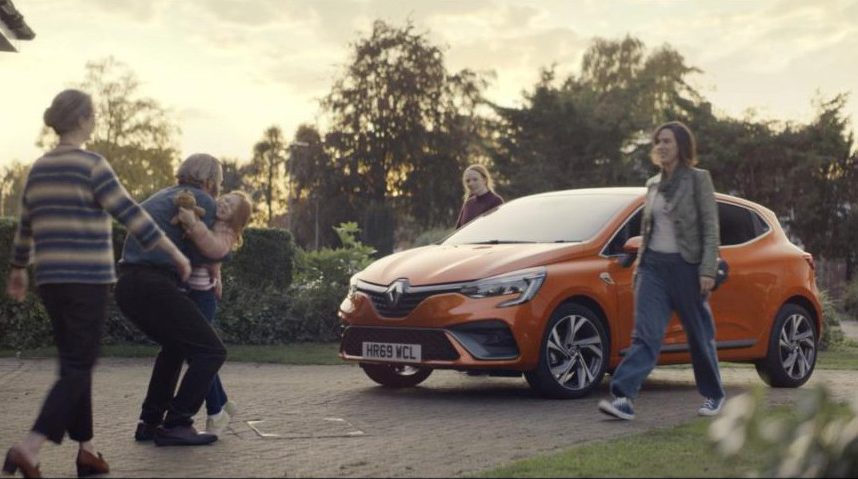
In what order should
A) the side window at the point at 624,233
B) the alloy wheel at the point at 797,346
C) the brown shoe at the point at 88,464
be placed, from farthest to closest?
1. the alloy wheel at the point at 797,346
2. the side window at the point at 624,233
3. the brown shoe at the point at 88,464

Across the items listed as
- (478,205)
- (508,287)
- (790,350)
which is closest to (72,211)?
(508,287)

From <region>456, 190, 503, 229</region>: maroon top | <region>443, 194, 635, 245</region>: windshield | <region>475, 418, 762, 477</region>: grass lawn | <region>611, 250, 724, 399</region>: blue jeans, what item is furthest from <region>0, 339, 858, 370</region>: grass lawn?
<region>475, 418, 762, 477</region>: grass lawn

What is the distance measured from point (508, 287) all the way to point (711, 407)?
1.67 meters

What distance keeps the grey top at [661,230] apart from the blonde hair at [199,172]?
2.85m

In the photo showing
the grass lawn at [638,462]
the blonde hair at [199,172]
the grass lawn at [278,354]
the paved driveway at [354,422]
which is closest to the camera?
the grass lawn at [638,462]

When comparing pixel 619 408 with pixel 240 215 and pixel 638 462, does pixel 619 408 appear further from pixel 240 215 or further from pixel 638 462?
pixel 240 215

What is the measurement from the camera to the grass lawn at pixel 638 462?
6078mm

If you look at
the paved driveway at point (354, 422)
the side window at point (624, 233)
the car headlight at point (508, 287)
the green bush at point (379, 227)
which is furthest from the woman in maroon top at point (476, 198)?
the green bush at point (379, 227)

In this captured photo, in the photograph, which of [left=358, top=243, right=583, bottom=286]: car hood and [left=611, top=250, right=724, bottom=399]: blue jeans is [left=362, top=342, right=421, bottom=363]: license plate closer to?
[left=358, top=243, right=583, bottom=286]: car hood

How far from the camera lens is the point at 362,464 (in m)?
6.66

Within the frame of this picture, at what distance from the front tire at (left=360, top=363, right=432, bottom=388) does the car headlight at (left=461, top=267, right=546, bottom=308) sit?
1.42m

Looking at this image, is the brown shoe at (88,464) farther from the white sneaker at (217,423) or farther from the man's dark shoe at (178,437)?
the white sneaker at (217,423)

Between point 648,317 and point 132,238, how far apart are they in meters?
3.27

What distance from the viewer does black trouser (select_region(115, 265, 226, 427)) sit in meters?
7.07
